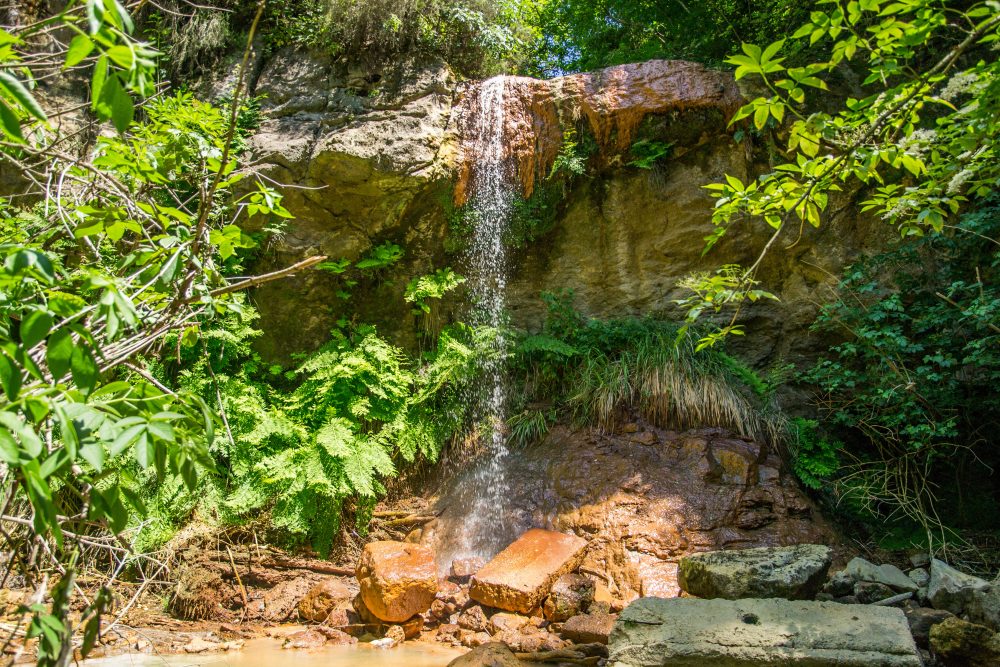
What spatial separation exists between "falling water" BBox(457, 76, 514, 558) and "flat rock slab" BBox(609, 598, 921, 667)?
9.59 feet

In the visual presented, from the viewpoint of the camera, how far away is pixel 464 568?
15.8 ft

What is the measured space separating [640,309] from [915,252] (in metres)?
2.77

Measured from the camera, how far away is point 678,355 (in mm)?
5922

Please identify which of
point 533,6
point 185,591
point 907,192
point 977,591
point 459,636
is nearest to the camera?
point 907,192

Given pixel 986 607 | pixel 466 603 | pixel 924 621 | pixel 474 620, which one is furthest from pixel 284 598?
pixel 986 607

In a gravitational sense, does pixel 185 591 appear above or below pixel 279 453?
below

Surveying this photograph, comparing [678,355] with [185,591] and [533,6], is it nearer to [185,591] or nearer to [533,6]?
[185,591]

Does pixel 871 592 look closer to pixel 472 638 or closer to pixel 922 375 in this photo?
pixel 922 375

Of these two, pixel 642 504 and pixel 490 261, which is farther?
pixel 490 261

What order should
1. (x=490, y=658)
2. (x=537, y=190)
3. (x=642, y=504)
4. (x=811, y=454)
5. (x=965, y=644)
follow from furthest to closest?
(x=537, y=190), (x=811, y=454), (x=642, y=504), (x=490, y=658), (x=965, y=644)

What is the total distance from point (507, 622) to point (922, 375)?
410cm

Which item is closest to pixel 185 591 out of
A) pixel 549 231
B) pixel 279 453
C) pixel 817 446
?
pixel 279 453

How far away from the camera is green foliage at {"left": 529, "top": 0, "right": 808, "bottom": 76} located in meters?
7.27

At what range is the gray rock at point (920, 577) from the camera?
4074 mm
